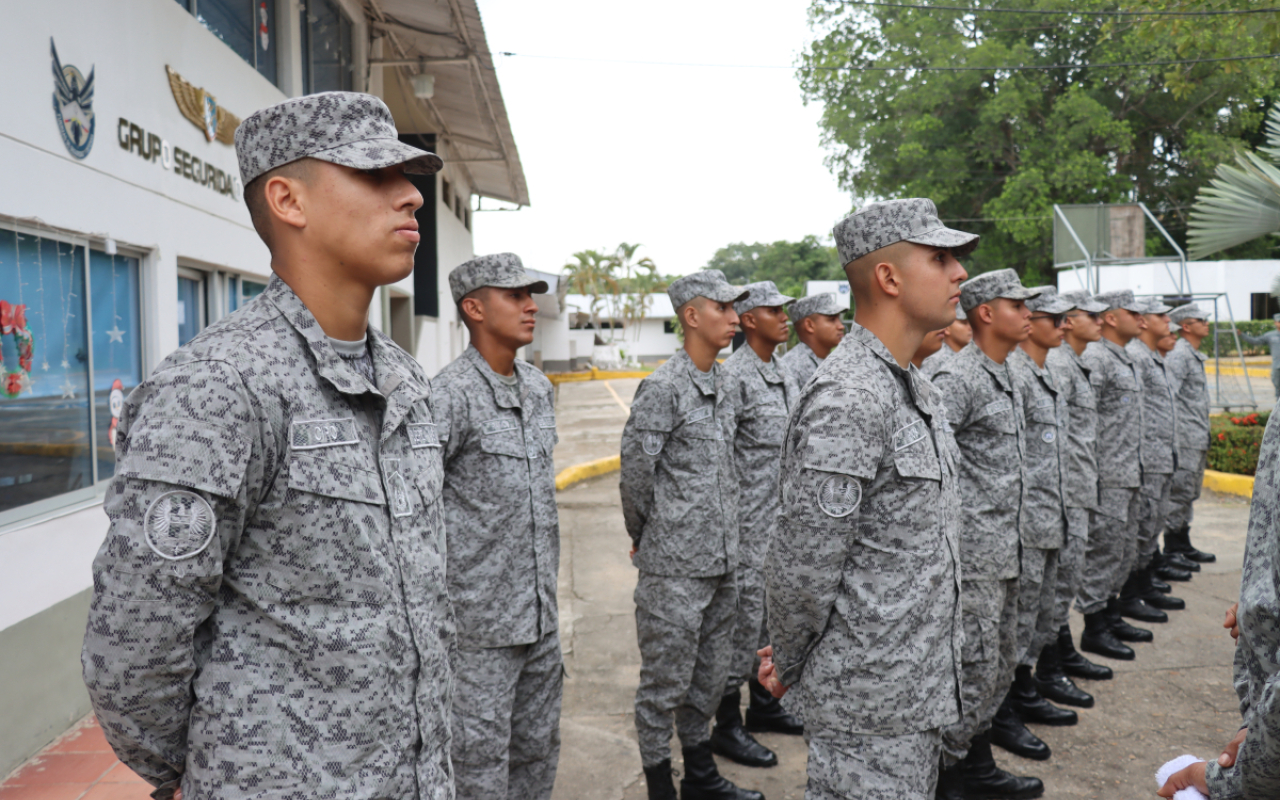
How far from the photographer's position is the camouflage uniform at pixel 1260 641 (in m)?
1.46

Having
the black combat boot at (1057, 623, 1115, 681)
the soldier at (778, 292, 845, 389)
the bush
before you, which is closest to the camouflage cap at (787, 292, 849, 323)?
the soldier at (778, 292, 845, 389)

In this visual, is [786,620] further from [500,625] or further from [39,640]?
[39,640]

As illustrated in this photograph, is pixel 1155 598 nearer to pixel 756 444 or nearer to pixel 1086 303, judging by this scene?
pixel 1086 303

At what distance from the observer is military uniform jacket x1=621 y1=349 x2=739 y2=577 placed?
147 inches

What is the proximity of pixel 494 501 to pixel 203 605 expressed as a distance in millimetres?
1664

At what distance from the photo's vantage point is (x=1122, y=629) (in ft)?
18.4

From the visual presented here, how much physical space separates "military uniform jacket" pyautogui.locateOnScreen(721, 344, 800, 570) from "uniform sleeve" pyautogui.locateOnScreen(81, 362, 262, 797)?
124 inches

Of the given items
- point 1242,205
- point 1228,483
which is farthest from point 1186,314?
point 1228,483

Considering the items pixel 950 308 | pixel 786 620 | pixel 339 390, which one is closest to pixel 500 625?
pixel 786 620

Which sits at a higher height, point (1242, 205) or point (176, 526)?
point (1242, 205)

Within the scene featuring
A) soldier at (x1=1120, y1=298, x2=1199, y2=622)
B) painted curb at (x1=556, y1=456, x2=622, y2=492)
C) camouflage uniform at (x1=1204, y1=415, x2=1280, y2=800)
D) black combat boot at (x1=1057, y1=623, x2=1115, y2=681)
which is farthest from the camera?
painted curb at (x1=556, y1=456, x2=622, y2=492)

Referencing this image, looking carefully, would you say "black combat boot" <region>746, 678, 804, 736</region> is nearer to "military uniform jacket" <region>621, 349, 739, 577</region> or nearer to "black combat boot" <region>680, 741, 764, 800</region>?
"black combat boot" <region>680, 741, 764, 800</region>

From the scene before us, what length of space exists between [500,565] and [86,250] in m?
2.95

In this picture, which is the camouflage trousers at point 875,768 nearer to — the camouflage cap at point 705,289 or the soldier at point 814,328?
the camouflage cap at point 705,289
